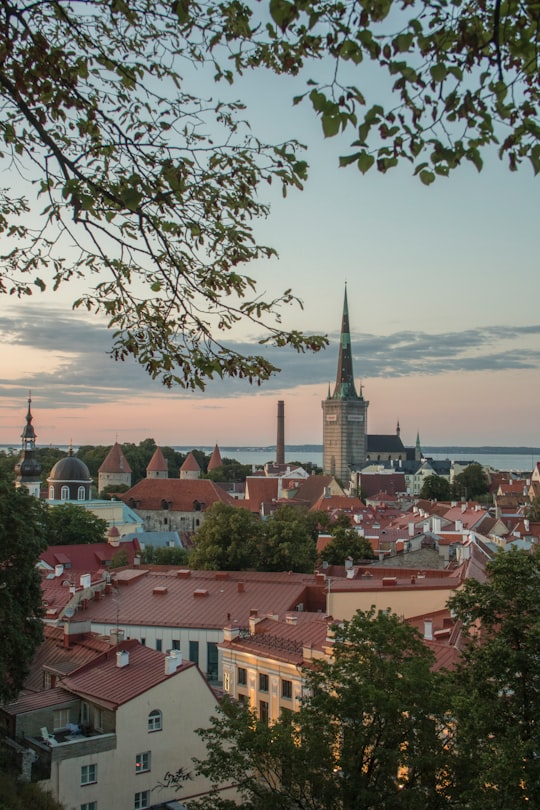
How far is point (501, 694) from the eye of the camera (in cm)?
1321

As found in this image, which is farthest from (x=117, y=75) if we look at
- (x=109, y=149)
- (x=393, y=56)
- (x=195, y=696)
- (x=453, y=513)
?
(x=453, y=513)

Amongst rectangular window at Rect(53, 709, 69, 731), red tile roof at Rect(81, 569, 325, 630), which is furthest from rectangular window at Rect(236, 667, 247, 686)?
rectangular window at Rect(53, 709, 69, 731)

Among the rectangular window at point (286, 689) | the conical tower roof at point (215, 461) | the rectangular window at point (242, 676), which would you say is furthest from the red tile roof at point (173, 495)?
the rectangular window at point (286, 689)

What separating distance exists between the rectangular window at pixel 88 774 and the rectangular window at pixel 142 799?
1204mm

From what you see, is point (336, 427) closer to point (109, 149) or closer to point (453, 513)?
point (453, 513)

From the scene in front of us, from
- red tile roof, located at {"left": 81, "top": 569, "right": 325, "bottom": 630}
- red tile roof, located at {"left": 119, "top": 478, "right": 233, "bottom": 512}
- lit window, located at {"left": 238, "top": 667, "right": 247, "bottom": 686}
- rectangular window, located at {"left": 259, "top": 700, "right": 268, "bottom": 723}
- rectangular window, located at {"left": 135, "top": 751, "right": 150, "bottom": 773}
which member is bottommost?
rectangular window, located at {"left": 259, "top": 700, "right": 268, "bottom": 723}

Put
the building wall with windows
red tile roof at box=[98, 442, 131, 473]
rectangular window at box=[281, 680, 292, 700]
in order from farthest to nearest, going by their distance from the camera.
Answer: red tile roof at box=[98, 442, 131, 473], rectangular window at box=[281, 680, 292, 700], the building wall with windows

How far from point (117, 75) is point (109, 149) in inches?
29.5

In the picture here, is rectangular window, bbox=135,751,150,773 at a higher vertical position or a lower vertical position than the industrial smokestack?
lower

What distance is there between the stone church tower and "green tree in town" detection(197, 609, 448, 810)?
145026mm

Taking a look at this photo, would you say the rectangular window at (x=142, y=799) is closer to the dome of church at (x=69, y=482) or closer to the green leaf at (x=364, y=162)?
the green leaf at (x=364, y=162)

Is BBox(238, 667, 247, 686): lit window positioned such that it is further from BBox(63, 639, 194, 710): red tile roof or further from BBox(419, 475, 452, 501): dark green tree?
BBox(419, 475, 452, 501): dark green tree

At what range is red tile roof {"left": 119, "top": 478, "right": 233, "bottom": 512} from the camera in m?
88.9

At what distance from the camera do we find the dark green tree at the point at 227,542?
150 ft
